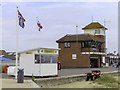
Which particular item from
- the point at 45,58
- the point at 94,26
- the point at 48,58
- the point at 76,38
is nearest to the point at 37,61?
the point at 45,58

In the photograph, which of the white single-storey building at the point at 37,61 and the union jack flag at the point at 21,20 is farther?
the white single-storey building at the point at 37,61

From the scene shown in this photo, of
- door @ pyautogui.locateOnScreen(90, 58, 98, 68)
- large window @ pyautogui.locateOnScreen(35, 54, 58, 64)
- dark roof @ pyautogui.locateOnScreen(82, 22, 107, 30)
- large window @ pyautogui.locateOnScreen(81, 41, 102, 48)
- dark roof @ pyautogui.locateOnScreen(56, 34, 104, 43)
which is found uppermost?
dark roof @ pyautogui.locateOnScreen(82, 22, 107, 30)

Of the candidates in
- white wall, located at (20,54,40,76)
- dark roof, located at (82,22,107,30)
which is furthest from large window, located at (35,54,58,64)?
dark roof, located at (82,22,107,30)

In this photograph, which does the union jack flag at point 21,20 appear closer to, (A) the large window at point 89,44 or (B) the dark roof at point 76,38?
(B) the dark roof at point 76,38

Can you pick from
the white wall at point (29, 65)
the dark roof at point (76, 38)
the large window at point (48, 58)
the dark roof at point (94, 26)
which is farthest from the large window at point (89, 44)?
the white wall at point (29, 65)

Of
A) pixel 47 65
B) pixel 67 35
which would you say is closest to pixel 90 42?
pixel 67 35

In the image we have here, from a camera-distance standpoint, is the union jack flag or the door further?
the door

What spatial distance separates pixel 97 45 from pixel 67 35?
21.7ft

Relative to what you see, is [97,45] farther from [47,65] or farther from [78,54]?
[47,65]

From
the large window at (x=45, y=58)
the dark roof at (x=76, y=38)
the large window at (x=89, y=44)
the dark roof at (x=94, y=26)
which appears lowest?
the large window at (x=45, y=58)

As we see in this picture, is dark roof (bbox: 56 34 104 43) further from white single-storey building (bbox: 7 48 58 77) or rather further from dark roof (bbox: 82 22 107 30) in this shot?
white single-storey building (bbox: 7 48 58 77)

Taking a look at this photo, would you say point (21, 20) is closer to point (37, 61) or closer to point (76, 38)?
point (37, 61)

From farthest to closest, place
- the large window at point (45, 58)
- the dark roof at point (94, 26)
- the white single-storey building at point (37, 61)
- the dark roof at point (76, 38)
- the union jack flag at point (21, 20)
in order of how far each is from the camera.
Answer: the dark roof at point (94, 26), the dark roof at point (76, 38), the large window at point (45, 58), the white single-storey building at point (37, 61), the union jack flag at point (21, 20)

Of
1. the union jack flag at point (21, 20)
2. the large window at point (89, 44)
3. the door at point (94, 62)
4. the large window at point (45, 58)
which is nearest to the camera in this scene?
the union jack flag at point (21, 20)
